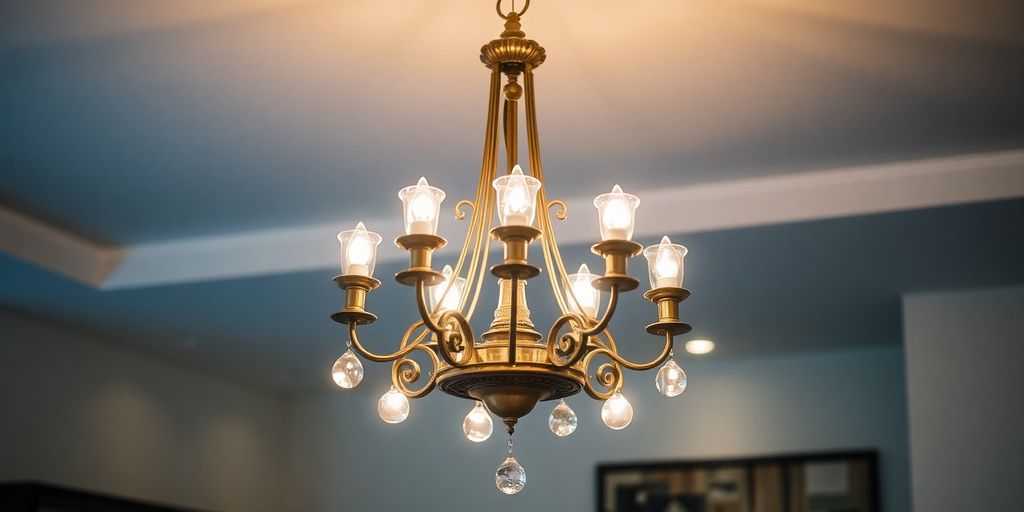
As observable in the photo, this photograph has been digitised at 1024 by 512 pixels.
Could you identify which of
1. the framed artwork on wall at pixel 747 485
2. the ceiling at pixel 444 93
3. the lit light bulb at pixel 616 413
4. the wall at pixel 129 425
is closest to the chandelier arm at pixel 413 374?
the lit light bulb at pixel 616 413

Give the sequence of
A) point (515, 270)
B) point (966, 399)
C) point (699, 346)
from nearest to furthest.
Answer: point (515, 270) < point (966, 399) < point (699, 346)

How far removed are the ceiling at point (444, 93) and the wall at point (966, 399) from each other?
0.88 meters

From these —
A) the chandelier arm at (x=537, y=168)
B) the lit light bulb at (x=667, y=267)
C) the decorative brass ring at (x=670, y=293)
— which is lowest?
the decorative brass ring at (x=670, y=293)

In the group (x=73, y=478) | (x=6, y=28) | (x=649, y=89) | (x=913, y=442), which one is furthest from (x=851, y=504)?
(x=6, y=28)

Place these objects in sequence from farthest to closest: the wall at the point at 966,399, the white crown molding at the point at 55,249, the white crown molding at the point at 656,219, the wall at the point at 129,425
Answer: the wall at the point at 129,425, the white crown molding at the point at 55,249, the wall at the point at 966,399, the white crown molding at the point at 656,219

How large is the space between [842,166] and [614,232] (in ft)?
5.37

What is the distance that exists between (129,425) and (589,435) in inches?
78.2

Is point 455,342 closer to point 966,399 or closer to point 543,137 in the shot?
point 543,137

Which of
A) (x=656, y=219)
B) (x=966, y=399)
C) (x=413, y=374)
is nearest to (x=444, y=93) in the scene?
(x=656, y=219)

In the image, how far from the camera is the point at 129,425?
495 cm

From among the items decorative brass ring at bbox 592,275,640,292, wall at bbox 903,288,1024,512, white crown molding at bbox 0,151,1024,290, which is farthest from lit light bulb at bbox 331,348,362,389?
wall at bbox 903,288,1024,512

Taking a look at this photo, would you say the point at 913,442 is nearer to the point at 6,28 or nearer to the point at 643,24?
the point at 643,24

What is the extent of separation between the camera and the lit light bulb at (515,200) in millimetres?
1903

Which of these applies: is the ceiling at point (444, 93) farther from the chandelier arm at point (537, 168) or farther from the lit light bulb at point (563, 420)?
the lit light bulb at point (563, 420)
